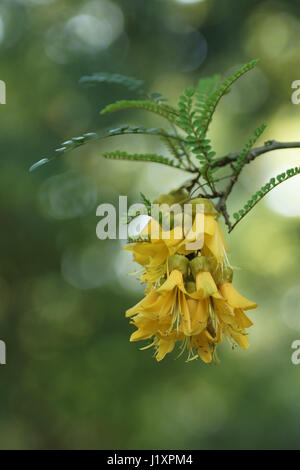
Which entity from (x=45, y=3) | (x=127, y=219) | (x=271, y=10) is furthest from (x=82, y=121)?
(x=127, y=219)

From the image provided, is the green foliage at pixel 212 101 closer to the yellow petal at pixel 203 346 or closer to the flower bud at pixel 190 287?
the flower bud at pixel 190 287

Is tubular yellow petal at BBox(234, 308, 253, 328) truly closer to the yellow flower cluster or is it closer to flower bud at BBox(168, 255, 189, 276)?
the yellow flower cluster

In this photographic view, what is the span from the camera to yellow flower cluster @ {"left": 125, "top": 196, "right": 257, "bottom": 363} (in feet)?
2.85

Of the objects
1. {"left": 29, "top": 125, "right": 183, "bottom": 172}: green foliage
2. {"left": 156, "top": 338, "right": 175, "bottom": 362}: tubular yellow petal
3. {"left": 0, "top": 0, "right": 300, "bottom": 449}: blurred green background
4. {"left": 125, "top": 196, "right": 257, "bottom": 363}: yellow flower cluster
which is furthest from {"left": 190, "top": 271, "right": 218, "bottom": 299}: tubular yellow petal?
{"left": 0, "top": 0, "right": 300, "bottom": 449}: blurred green background

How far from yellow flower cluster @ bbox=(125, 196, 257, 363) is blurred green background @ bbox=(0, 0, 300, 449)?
3.77 metres

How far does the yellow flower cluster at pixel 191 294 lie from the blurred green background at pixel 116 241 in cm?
377

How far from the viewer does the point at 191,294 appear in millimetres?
875

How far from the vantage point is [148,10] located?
5082 millimetres

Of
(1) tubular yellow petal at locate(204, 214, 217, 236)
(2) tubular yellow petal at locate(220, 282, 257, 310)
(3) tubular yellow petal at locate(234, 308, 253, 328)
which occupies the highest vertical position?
(1) tubular yellow petal at locate(204, 214, 217, 236)

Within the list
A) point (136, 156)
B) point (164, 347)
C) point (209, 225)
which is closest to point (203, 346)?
point (164, 347)

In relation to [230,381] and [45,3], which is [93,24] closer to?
[45,3]

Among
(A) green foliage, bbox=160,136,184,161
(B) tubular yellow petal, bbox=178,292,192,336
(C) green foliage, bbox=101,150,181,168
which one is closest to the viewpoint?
(B) tubular yellow petal, bbox=178,292,192,336

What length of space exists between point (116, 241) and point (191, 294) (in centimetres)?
496
